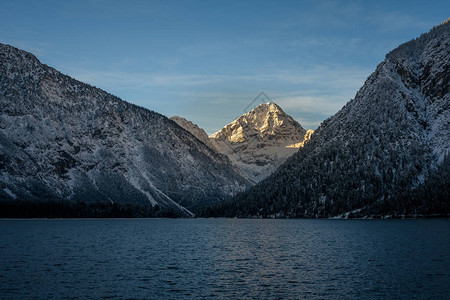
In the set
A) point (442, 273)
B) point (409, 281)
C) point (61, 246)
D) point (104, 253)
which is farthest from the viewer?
point (61, 246)

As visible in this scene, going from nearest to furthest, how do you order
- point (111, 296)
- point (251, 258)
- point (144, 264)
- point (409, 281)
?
point (111, 296), point (409, 281), point (144, 264), point (251, 258)

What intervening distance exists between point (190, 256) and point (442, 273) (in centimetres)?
4686

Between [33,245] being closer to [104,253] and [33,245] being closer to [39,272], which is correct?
[104,253]

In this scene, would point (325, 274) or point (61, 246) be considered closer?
point (325, 274)

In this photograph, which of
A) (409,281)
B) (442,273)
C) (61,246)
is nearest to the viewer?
(409,281)

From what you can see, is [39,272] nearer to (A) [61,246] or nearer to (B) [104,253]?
(B) [104,253]

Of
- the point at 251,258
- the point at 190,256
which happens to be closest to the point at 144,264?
the point at 190,256

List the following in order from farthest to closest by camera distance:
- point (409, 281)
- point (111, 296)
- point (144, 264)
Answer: point (144, 264) < point (409, 281) < point (111, 296)

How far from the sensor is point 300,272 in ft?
240

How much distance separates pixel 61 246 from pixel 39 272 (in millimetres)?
41956

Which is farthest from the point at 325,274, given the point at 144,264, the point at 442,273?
the point at 144,264

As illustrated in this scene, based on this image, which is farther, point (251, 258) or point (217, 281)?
point (251, 258)

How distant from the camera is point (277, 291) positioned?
58.2 m

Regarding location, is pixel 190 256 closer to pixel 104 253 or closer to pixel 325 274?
pixel 104 253
